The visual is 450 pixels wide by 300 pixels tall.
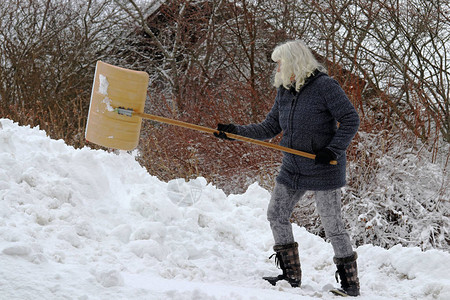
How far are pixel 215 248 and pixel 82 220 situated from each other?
98 centimetres

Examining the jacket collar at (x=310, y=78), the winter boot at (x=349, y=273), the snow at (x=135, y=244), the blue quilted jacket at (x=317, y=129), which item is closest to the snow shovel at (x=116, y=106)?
the blue quilted jacket at (x=317, y=129)

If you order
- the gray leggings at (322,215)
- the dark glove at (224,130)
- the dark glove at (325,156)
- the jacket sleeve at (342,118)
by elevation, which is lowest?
the gray leggings at (322,215)

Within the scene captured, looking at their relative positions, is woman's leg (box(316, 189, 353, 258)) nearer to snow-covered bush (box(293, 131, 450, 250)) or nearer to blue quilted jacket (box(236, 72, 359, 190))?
blue quilted jacket (box(236, 72, 359, 190))

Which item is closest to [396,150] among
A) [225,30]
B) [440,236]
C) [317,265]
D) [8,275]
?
[440,236]

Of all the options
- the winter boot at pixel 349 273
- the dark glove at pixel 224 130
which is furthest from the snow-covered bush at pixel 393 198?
the dark glove at pixel 224 130

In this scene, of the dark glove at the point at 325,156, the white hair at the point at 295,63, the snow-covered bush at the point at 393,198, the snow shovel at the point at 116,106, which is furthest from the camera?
the snow-covered bush at the point at 393,198

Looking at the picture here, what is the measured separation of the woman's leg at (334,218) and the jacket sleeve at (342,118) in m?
0.28

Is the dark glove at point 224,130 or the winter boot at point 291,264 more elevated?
the dark glove at point 224,130

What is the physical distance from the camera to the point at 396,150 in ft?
19.2

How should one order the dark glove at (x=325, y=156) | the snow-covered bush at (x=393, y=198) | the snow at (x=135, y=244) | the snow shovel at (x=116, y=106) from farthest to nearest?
the snow-covered bush at (x=393, y=198), the snow shovel at (x=116, y=106), the dark glove at (x=325, y=156), the snow at (x=135, y=244)

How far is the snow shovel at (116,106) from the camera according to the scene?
3.28 meters

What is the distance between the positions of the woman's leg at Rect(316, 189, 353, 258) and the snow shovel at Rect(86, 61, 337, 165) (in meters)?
0.61

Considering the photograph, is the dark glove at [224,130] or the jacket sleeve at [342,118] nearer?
the jacket sleeve at [342,118]

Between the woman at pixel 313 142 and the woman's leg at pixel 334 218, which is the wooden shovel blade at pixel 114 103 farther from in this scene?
the woman's leg at pixel 334 218
